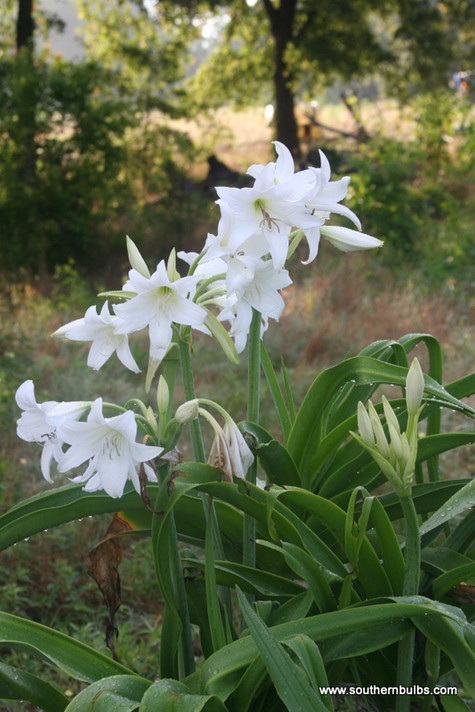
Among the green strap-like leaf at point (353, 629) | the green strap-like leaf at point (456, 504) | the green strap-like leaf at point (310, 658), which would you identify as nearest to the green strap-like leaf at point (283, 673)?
the green strap-like leaf at point (310, 658)

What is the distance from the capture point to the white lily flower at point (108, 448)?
4.38ft

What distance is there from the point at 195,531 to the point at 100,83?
700 cm

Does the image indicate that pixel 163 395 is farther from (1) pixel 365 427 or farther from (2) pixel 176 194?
(2) pixel 176 194

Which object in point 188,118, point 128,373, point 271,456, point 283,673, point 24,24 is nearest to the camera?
point 283,673

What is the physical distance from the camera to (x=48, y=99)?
7.49 meters

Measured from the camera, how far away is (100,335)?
4.96ft

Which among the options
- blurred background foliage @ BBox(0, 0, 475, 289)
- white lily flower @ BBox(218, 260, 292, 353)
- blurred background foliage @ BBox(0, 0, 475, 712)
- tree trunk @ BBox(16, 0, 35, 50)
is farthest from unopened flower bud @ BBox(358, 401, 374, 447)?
tree trunk @ BBox(16, 0, 35, 50)

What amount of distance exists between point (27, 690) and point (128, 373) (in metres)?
3.39

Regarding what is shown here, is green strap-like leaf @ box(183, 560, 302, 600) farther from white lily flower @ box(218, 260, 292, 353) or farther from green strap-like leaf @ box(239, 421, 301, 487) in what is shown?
white lily flower @ box(218, 260, 292, 353)

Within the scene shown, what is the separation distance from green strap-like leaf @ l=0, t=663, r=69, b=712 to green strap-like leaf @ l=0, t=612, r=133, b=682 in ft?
0.21

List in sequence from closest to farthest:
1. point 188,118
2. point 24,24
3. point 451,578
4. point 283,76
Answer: point 451,578 → point 24,24 → point 188,118 → point 283,76

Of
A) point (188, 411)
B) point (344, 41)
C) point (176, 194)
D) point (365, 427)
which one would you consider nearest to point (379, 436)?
point (365, 427)

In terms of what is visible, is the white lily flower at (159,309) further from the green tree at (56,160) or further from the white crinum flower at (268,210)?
the green tree at (56,160)

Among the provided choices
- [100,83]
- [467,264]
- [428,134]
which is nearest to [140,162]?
[100,83]
